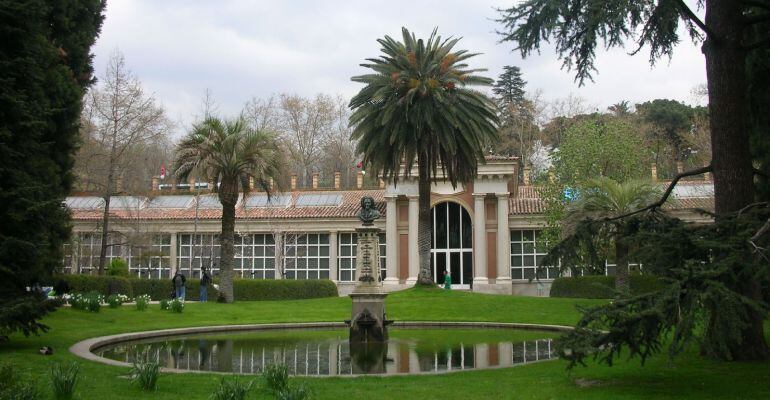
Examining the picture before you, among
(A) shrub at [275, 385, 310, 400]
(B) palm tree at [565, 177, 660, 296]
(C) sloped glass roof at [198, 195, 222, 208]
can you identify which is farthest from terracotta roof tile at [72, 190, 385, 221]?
(A) shrub at [275, 385, 310, 400]

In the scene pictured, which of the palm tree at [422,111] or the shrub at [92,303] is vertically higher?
the palm tree at [422,111]

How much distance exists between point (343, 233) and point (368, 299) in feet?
92.7

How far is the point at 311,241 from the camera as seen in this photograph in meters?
46.7

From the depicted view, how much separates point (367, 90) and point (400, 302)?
31.0 feet

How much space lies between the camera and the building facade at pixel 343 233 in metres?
41.7

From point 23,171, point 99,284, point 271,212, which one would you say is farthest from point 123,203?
point 23,171

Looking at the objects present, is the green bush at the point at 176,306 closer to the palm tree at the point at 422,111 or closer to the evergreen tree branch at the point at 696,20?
the palm tree at the point at 422,111

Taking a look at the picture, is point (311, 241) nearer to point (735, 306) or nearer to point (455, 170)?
point (455, 170)

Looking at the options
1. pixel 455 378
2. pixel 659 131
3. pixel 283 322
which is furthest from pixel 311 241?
pixel 455 378

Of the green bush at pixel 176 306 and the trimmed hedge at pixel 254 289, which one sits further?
the trimmed hedge at pixel 254 289

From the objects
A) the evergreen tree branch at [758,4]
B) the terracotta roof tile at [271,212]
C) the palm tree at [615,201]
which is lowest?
the palm tree at [615,201]

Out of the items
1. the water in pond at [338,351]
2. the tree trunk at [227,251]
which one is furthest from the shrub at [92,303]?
the tree trunk at [227,251]

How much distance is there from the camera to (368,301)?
18.0 m

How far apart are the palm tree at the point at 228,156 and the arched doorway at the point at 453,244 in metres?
14.9
